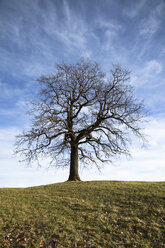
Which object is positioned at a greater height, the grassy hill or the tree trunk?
the tree trunk

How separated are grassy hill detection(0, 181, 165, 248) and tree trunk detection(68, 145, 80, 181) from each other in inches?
206

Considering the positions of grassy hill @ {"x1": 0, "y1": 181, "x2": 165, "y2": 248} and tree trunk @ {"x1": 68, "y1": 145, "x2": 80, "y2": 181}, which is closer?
grassy hill @ {"x1": 0, "y1": 181, "x2": 165, "y2": 248}

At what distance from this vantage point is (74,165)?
20734 millimetres

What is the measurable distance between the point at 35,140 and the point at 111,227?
13484 mm

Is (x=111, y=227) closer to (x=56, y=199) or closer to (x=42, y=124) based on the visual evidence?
(x=56, y=199)

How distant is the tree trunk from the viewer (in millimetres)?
20392

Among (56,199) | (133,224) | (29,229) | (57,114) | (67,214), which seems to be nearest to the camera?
(29,229)

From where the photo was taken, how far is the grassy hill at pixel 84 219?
820 cm

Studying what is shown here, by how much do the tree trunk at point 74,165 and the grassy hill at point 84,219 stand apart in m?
5.24

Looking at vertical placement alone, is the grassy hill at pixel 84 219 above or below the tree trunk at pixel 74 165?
below

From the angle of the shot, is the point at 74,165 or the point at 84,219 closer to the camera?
the point at 84,219

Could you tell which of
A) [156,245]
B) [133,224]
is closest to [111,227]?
[133,224]

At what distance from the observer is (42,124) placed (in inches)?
780

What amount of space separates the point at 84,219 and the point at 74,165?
1064cm
